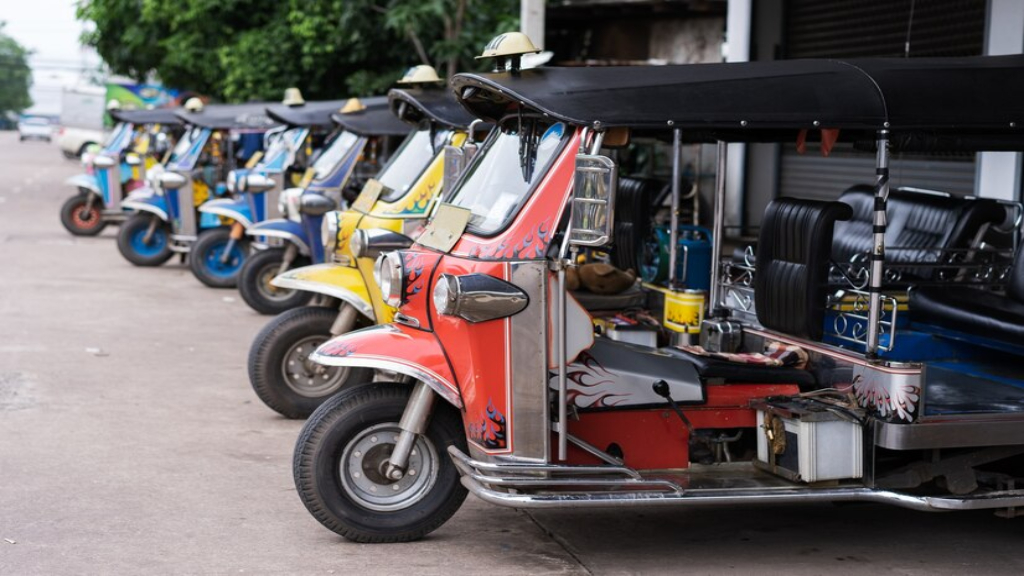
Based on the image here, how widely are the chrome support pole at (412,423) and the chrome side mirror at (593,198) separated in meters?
0.94

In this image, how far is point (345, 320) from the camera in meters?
7.79

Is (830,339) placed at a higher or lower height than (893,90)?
lower

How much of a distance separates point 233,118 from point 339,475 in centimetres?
1073

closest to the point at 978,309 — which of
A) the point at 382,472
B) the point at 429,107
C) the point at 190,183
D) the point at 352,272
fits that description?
the point at 382,472

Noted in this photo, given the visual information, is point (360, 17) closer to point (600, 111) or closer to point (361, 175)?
point (361, 175)

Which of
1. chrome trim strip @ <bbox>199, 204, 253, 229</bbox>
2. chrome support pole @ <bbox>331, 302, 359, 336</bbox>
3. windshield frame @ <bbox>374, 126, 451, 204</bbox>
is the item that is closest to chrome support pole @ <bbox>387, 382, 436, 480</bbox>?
chrome support pole @ <bbox>331, 302, 359, 336</bbox>

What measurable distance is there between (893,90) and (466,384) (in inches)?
84.2

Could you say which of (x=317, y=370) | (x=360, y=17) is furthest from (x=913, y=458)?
(x=360, y=17)

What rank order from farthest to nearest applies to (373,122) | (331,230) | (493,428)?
(373,122) < (331,230) < (493,428)

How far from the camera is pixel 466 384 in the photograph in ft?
17.5

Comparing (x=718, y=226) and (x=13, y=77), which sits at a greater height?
(x=13, y=77)

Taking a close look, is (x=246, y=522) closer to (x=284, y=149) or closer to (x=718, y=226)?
(x=718, y=226)

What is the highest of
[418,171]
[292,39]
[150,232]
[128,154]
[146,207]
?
[292,39]

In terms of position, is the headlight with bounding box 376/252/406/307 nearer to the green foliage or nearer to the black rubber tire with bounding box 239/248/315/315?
the black rubber tire with bounding box 239/248/315/315
